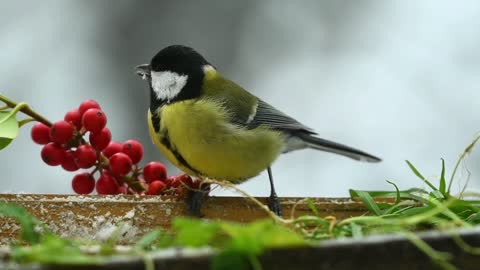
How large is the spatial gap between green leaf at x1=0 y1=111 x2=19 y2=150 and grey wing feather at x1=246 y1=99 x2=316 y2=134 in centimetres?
82

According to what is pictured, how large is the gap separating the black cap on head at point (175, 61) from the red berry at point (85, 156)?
23.5 inches

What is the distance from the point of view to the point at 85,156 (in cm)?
159

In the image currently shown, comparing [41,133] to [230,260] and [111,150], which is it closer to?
[111,150]

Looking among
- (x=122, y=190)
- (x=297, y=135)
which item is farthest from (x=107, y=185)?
(x=297, y=135)

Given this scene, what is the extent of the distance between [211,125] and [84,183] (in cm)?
45

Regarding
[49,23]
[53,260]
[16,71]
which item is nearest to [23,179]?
[16,71]

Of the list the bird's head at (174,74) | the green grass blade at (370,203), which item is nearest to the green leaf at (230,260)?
the green grass blade at (370,203)

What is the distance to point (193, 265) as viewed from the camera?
2.22ft

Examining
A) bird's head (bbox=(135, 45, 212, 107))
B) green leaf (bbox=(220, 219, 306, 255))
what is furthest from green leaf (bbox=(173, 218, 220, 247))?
bird's head (bbox=(135, 45, 212, 107))

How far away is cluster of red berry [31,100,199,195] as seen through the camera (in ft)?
5.27

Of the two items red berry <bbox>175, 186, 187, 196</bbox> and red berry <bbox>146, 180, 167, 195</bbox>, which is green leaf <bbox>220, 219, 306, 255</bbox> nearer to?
red berry <bbox>175, 186, 187, 196</bbox>

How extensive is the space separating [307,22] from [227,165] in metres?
3.11

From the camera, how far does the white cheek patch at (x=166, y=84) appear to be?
6.91 ft

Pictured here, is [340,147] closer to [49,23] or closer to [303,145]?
[303,145]
